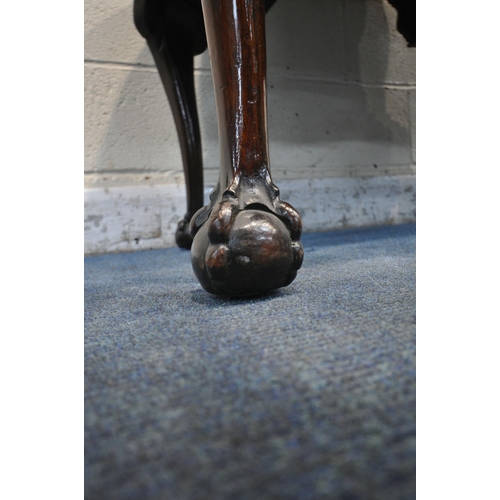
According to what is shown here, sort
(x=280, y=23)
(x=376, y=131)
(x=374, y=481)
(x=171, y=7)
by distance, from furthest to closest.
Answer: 1. (x=376, y=131)
2. (x=280, y=23)
3. (x=171, y=7)
4. (x=374, y=481)

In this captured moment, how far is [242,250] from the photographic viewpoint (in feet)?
1.26

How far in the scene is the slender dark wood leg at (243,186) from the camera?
0.39m

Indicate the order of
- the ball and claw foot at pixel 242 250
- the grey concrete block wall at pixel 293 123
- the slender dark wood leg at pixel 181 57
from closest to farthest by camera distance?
1. the ball and claw foot at pixel 242 250
2. the slender dark wood leg at pixel 181 57
3. the grey concrete block wall at pixel 293 123

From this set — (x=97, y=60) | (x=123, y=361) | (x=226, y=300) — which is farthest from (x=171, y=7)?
(x=123, y=361)

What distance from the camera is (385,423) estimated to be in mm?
195

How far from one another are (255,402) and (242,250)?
182mm

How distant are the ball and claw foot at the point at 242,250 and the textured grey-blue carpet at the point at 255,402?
0.08ft

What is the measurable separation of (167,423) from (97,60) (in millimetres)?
1048

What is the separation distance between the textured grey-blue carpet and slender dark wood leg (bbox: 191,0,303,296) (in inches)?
1.3

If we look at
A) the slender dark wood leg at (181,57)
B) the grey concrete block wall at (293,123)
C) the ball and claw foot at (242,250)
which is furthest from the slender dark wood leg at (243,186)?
the grey concrete block wall at (293,123)

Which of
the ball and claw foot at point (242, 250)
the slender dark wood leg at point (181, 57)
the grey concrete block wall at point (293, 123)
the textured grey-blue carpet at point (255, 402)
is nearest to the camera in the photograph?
the textured grey-blue carpet at point (255, 402)

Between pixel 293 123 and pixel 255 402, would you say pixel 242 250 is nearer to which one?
pixel 255 402

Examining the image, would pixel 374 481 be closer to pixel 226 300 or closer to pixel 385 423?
pixel 385 423

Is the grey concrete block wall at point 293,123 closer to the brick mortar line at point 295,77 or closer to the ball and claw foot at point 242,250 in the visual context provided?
the brick mortar line at point 295,77
